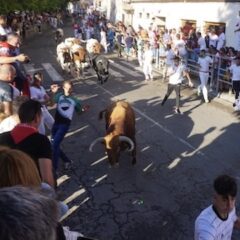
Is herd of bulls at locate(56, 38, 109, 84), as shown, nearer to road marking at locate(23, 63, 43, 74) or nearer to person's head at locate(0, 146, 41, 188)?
road marking at locate(23, 63, 43, 74)

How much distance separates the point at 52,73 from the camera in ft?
65.2

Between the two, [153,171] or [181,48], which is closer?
[153,171]

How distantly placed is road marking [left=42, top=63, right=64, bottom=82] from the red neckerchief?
13981mm

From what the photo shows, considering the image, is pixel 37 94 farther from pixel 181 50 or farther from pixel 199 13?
pixel 199 13

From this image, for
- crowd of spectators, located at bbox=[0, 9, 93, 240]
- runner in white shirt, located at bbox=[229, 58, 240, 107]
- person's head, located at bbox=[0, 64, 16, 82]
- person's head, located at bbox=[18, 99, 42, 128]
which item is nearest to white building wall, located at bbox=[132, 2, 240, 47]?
runner in white shirt, located at bbox=[229, 58, 240, 107]

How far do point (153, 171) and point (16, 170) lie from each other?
5908 mm

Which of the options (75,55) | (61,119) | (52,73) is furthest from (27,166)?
(52,73)

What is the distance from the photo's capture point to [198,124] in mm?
11867

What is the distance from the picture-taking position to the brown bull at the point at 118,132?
844 cm

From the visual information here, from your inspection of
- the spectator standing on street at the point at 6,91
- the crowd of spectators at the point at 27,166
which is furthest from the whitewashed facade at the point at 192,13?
the spectator standing on street at the point at 6,91

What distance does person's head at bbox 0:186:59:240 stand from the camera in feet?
5.81

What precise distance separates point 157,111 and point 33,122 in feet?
29.8

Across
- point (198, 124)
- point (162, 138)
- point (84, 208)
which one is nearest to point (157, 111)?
point (198, 124)

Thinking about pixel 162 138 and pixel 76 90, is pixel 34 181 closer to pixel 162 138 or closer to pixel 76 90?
pixel 162 138
